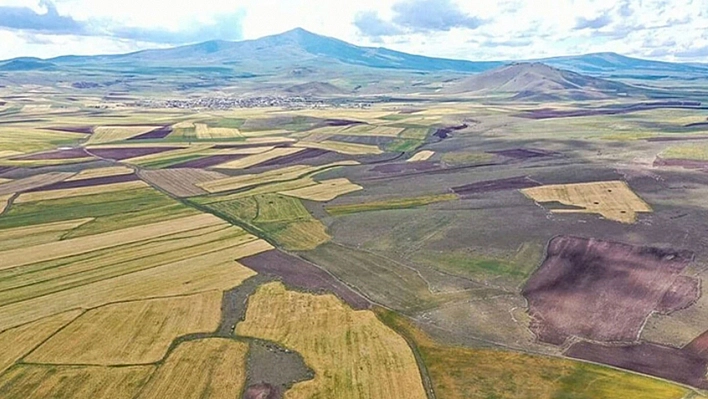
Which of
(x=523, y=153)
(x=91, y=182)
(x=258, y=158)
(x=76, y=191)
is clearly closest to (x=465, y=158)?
(x=523, y=153)

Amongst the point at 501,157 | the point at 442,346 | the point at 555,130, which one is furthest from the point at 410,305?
the point at 555,130

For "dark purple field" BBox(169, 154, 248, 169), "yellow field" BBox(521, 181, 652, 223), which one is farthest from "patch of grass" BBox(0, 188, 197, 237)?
"yellow field" BBox(521, 181, 652, 223)

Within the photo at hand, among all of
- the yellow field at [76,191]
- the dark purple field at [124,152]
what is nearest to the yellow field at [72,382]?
the yellow field at [76,191]

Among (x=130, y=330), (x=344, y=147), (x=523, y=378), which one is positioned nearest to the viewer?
(x=523, y=378)

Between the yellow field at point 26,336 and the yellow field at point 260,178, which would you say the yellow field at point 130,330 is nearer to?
the yellow field at point 26,336

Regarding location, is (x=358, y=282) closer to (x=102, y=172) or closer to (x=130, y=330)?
(x=130, y=330)

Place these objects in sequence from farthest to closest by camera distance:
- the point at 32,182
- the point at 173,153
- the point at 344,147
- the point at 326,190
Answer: the point at 344,147, the point at 173,153, the point at 32,182, the point at 326,190

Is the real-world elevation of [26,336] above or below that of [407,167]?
below

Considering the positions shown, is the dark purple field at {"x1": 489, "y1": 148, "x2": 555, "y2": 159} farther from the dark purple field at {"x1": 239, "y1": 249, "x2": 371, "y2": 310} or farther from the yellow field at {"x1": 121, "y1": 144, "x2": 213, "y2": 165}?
the dark purple field at {"x1": 239, "y1": 249, "x2": 371, "y2": 310}

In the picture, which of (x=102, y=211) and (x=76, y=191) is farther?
(x=76, y=191)
